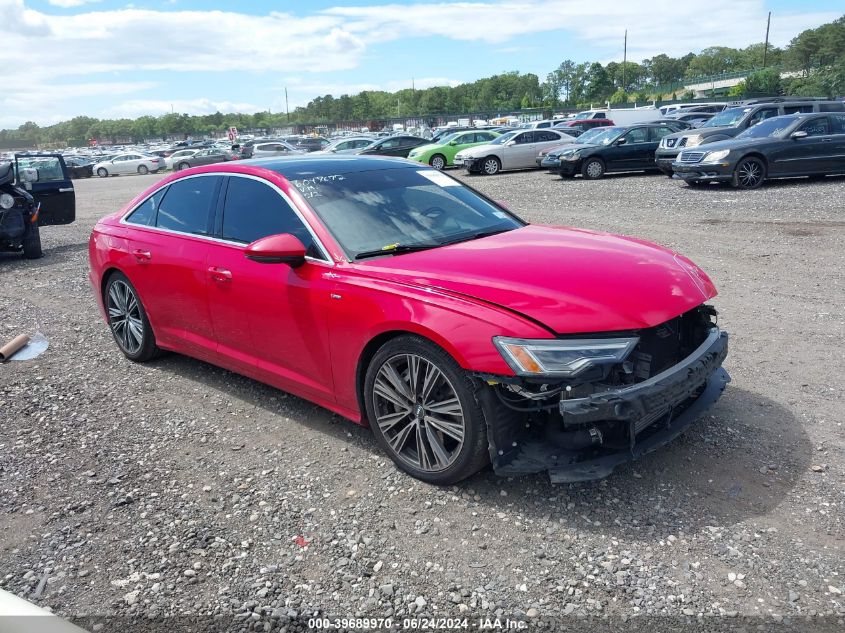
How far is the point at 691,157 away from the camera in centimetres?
1553

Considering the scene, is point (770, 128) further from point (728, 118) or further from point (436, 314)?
point (436, 314)

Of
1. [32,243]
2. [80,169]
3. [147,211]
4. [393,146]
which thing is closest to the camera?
[147,211]

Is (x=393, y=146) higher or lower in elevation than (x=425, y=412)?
higher

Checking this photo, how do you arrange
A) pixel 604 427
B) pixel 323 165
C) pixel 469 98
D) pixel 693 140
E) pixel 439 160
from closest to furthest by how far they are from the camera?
pixel 604 427 < pixel 323 165 < pixel 693 140 < pixel 439 160 < pixel 469 98

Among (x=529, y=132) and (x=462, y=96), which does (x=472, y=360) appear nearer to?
(x=529, y=132)

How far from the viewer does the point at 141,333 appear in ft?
18.5

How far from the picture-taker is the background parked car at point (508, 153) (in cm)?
2386

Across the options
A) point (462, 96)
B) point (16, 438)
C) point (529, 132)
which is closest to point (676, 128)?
point (529, 132)

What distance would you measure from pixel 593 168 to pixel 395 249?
56.4ft

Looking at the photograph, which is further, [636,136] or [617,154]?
[636,136]

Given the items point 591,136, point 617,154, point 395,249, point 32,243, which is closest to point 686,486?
point 395,249

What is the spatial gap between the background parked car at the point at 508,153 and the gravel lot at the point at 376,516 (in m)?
19.0

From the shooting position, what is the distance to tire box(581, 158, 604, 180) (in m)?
19.9

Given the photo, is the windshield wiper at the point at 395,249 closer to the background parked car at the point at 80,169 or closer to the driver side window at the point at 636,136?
the driver side window at the point at 636,136
